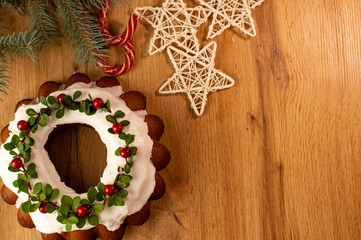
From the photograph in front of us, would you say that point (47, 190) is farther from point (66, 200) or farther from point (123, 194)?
point (123, 194)

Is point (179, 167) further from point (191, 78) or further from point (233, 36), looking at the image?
point (233, 36)

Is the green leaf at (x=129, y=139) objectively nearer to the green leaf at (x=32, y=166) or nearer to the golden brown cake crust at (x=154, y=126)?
the golden brown cake crust at (x=154, y=126)

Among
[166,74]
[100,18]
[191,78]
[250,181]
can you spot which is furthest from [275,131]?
[100,18]

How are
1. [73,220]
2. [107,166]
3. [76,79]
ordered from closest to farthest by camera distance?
[73,220] → [107,166] → [76,79]

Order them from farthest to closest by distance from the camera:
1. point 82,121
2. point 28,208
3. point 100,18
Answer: point 100,18 → point 82,121 → point 28,208

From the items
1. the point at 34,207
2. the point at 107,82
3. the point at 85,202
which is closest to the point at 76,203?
the point at 85,202

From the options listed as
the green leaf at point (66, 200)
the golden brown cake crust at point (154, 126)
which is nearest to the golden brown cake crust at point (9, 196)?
the green leaf at point (66, 200)
